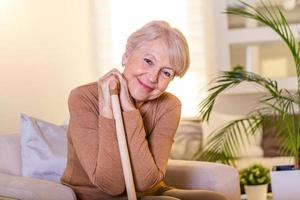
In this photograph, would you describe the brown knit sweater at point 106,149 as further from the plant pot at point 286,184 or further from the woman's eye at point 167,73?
the plant pot at point 286,184

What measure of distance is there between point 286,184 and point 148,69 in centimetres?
89

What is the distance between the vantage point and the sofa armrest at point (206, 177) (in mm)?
2031

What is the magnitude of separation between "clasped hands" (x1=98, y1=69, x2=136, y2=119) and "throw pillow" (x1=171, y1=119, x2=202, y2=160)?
178cm

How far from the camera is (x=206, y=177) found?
6.78ft

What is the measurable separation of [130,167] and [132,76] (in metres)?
0.29

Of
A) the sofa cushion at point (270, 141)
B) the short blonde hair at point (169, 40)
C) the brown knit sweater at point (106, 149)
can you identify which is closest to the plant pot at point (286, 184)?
the brown knit sweater at point (106, 149)

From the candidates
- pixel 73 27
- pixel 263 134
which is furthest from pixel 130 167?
pixel 263 134

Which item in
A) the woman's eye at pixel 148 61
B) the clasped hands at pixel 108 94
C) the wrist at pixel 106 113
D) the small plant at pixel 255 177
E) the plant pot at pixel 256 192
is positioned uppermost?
the woman's eye at pixel 148 61

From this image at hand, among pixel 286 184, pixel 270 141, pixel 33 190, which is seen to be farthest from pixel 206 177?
pixel 270 141

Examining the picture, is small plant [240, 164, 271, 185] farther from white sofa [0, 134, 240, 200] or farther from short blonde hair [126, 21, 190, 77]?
short blonde hair [126, 21, 190, 77]

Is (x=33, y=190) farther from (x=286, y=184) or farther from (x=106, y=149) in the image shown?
(x=286, y=184)

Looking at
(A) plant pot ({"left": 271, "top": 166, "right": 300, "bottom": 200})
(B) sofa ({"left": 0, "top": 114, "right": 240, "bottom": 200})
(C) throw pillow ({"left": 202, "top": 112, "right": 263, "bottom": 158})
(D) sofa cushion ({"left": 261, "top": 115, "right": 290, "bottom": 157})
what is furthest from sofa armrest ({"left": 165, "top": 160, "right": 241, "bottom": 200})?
(D) sofa cushion ({"left": 261, "top": 115, "right": 290, "bottom": 157})

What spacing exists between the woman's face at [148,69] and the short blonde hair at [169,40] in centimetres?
1

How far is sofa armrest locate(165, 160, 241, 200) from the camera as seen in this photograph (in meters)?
2.03
